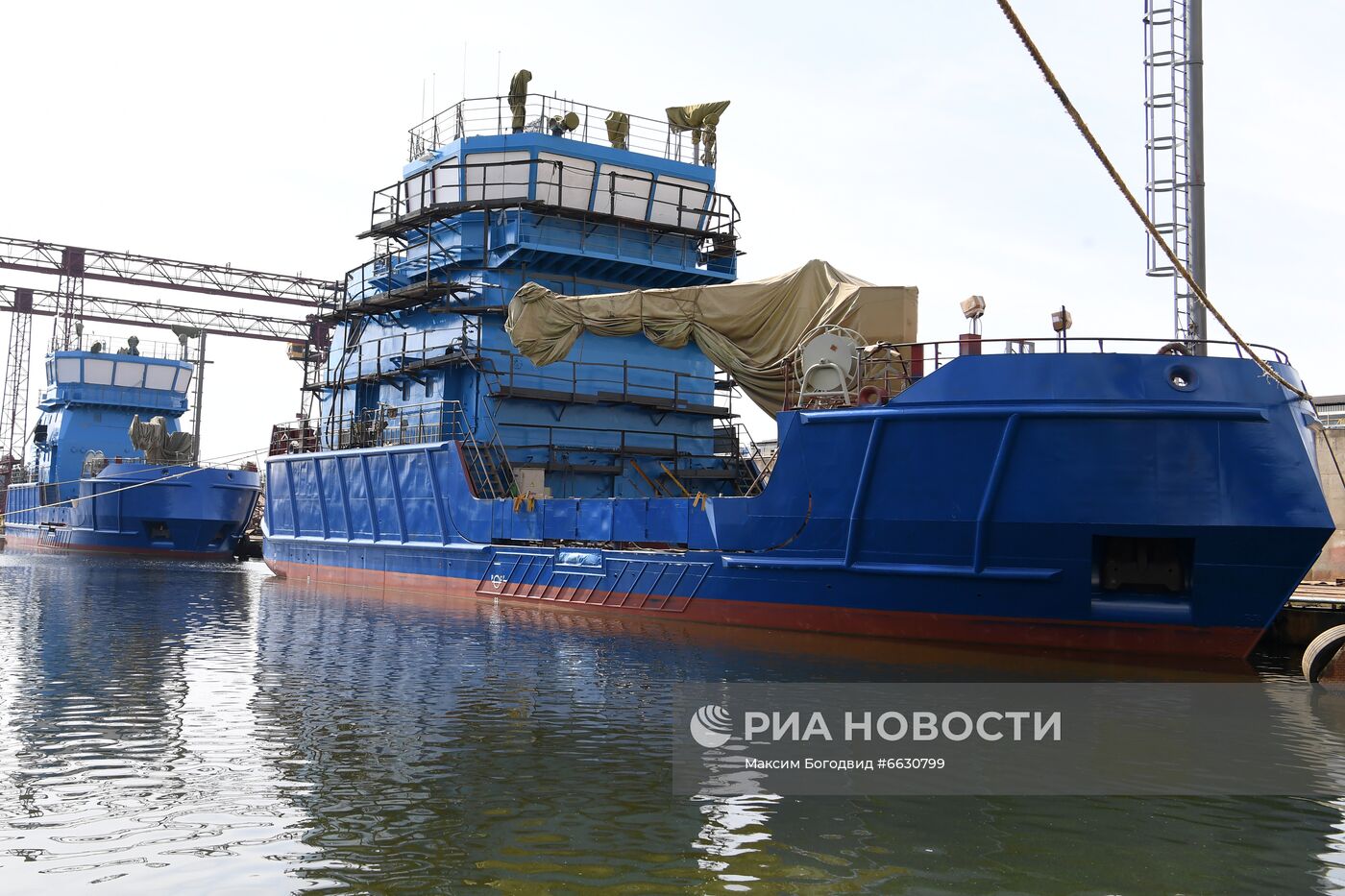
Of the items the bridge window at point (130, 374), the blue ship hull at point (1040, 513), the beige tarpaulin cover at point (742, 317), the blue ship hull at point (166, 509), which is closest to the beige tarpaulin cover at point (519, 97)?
the beige tarpaulin cover at point (742, 317)

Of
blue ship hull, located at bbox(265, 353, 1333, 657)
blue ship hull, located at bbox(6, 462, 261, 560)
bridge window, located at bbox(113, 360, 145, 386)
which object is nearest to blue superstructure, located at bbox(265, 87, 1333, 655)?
blue ship hull, located at bbox(265, 353, 1333, 657)

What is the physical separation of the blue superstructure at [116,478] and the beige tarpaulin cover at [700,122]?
2250 cm

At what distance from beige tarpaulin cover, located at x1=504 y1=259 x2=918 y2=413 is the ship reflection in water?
5492 mm

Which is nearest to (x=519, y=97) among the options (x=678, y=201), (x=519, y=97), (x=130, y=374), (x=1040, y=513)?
(x=519, y=97)

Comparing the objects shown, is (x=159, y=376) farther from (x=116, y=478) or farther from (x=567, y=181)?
(x=567, y=181)

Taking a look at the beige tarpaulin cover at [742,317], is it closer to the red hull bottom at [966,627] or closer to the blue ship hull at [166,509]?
the red hull bottom at [966,627]

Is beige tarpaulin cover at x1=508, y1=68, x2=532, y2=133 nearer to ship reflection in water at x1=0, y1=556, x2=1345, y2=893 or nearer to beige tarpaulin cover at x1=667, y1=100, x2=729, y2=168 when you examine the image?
beige tarpaulin cover at x1=667, y1=100, x2=729, y2=168

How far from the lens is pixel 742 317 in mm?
17766

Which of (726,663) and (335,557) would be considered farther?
(335,557)

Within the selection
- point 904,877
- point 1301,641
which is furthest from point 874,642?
point 904,877

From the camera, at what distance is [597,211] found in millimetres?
23797

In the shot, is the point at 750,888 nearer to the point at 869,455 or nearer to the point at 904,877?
the point at 904,877

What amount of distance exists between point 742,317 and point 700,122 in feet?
30.9

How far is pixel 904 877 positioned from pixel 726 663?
7084 mm
